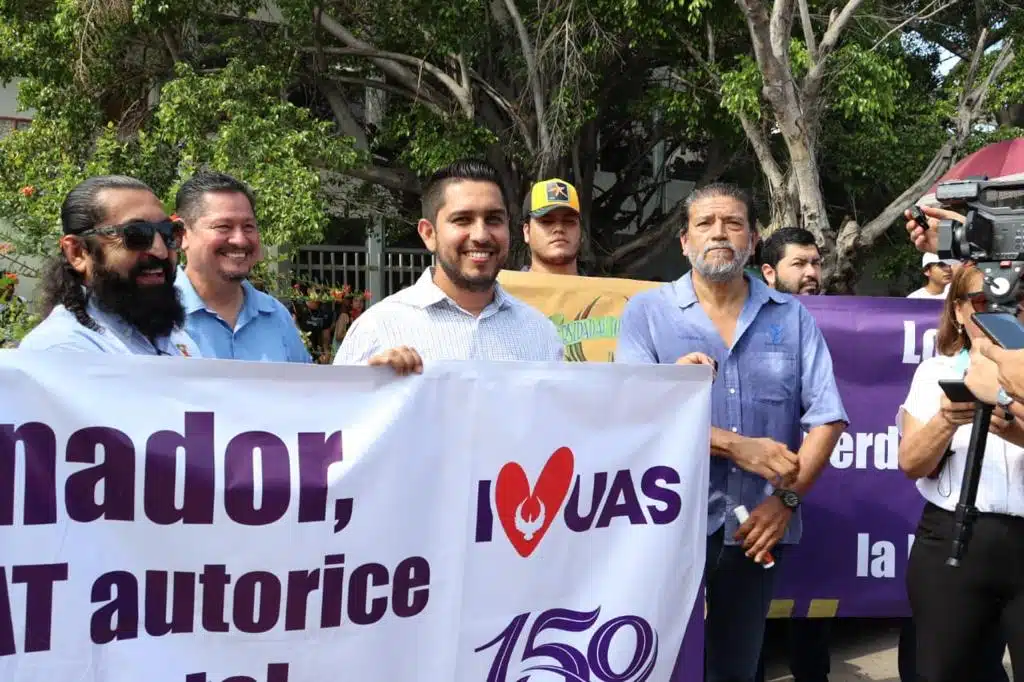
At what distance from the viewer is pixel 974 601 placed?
9.85ft

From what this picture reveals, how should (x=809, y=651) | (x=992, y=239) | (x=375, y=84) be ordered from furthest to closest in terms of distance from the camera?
(x=375, y=84)
(x=809, y=651)
(x=992, y=239)

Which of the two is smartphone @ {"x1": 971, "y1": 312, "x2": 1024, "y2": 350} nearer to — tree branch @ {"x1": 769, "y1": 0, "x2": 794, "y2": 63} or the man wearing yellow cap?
the man wearing yellow cap

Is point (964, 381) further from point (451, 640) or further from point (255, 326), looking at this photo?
point (255, 326)

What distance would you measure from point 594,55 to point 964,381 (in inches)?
425

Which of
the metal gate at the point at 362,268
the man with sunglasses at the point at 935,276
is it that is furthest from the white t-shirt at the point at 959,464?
the metal gate at the point at 362,268

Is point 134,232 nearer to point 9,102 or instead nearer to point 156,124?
point 156,124

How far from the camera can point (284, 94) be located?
1385 cm

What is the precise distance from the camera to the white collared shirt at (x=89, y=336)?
8.28 ft

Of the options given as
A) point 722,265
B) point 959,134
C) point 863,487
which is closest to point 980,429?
point 722,265

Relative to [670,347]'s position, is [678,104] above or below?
above

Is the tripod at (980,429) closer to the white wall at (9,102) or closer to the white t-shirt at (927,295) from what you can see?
the white t-shirt at (927,295)

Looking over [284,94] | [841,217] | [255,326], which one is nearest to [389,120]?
[284,94]

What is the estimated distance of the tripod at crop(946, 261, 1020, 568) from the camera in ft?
8.66

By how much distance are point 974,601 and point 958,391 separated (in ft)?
2.36
